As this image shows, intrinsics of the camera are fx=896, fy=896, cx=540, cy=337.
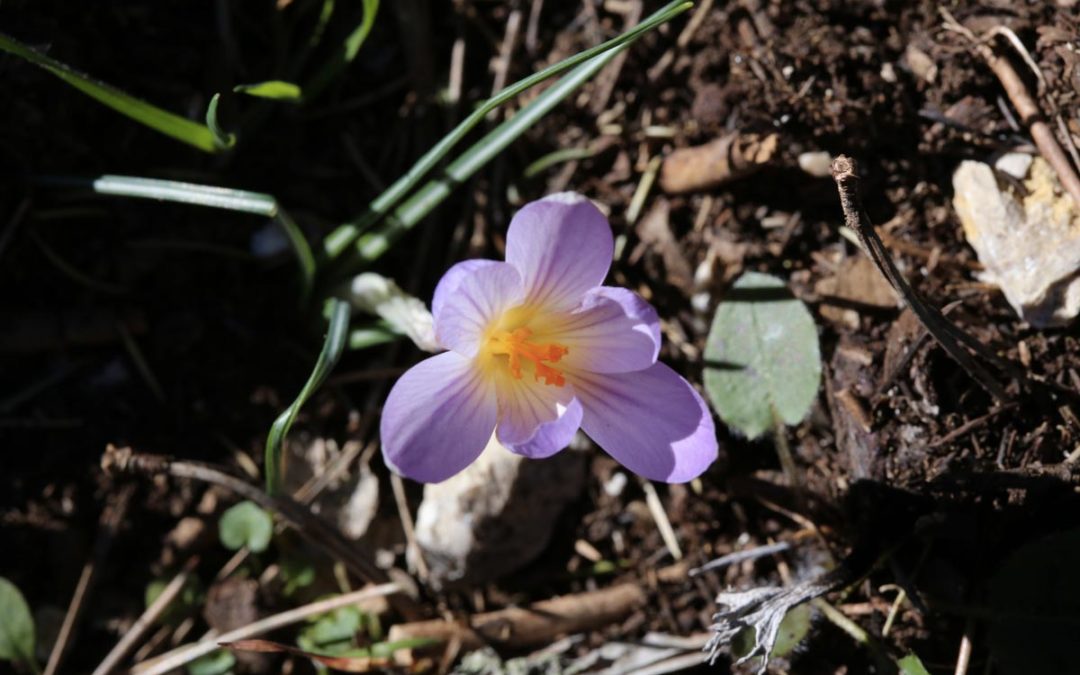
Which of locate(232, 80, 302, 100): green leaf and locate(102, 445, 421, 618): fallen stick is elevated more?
locate(232, 80, 302, 100): green leaf

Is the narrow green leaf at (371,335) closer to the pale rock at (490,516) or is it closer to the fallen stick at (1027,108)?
the pale rock at (490,516)

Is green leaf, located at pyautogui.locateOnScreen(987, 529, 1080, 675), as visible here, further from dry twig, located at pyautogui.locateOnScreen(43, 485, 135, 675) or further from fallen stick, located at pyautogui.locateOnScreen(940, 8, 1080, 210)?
dry twig, located at pyautogui.locateOnScreen(43, 485, 135, 675)

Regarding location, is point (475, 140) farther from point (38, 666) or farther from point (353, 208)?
point (38, 666)

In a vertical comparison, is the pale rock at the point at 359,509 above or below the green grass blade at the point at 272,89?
below

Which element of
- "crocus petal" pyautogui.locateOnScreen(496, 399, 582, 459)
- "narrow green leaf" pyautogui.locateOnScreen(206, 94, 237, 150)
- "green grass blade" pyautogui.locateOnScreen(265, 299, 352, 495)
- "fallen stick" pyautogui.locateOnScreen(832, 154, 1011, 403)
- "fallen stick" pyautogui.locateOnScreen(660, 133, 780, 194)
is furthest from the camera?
"fallen stick" pyautogui.locateOnScreen(660, 133, 780, 194)

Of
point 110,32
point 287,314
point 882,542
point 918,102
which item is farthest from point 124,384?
point 918,102

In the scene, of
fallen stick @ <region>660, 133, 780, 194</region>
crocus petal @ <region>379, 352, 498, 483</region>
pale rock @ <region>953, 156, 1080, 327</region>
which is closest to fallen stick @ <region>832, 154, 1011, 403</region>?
pale rock @ <region>953, 156, 1080, 327</region>

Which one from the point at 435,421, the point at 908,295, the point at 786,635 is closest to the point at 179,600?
the point at 435,421

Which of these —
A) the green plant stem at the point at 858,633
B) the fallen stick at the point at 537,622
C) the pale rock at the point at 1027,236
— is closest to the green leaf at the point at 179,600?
the fallen stick at the point at 537,622

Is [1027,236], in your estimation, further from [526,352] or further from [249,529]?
[249,529]
